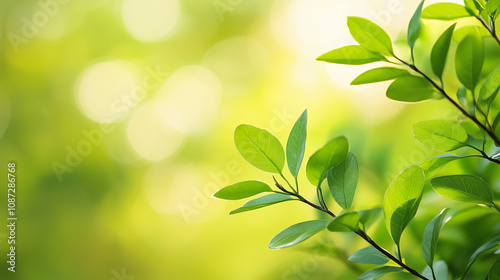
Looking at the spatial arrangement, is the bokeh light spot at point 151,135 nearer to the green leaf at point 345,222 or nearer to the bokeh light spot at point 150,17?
the bokeh light spot at point 150,17

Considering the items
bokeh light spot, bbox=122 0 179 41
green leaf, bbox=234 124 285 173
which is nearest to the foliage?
green leaf, bbox=234 124 285 173

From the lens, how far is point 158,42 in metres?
0.92

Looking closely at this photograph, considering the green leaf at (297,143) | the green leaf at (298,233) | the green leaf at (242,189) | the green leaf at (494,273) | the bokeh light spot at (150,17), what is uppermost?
the bokeh light spot at (150,17)

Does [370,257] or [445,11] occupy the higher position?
[445,11]

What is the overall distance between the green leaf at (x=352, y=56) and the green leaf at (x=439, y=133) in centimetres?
7

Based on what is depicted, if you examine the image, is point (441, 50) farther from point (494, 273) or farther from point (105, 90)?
point (105, 90)

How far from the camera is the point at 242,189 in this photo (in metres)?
0.27

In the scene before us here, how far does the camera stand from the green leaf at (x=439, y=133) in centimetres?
26

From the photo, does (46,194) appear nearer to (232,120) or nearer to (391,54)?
(232,120)

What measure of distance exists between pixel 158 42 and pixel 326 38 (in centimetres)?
36

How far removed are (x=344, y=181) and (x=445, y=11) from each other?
0.59 feet

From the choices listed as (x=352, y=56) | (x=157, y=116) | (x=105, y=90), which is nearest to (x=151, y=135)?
(x=157, y=116)

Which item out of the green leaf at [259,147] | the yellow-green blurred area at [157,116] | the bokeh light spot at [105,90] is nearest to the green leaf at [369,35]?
the green leaf at [259,147]

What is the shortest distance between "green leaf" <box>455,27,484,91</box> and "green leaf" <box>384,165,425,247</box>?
135 millimetres
